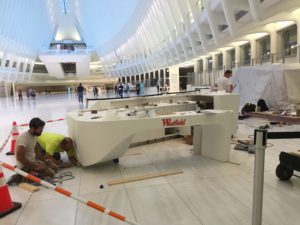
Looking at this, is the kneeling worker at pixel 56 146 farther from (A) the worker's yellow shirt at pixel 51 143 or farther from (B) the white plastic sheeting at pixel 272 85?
(B) the white plastic sheeting at pixel 272 85

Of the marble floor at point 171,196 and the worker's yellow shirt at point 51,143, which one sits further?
the worker's yellow shirt at point 51,143

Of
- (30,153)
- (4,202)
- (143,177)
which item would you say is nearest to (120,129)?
(143,177)

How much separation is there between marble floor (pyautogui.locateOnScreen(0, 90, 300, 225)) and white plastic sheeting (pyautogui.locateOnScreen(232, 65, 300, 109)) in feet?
25.7

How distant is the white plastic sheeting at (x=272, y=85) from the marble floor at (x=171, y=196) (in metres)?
7.82

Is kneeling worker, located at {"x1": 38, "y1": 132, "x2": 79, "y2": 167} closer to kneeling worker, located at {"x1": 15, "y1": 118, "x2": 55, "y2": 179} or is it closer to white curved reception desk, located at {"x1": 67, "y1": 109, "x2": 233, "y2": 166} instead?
white curved reception desk, located at {"x1": 67, "y1": 109, "x2": 233, "y2": 166}

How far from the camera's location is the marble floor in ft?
11.1

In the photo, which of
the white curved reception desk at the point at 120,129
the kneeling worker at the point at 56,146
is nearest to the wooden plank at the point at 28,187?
the kneeling worker at the point at 56,146

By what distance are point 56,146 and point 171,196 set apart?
2.65 metres

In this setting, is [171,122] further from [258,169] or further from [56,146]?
[258,169]

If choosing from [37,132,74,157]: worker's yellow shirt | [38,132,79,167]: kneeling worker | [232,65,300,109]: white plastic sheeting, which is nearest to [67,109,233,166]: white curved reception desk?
[38,132,79,167]: kneeling worker

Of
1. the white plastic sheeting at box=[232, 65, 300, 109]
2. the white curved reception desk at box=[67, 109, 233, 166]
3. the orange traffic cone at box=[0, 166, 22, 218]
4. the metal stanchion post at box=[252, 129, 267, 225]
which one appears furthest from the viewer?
the white plastic sheeting at box=[232, 65, 300, 109]

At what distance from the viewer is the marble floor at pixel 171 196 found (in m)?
3.38

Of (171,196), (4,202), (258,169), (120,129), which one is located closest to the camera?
(258,169)

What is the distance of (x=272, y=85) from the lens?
13.1m
